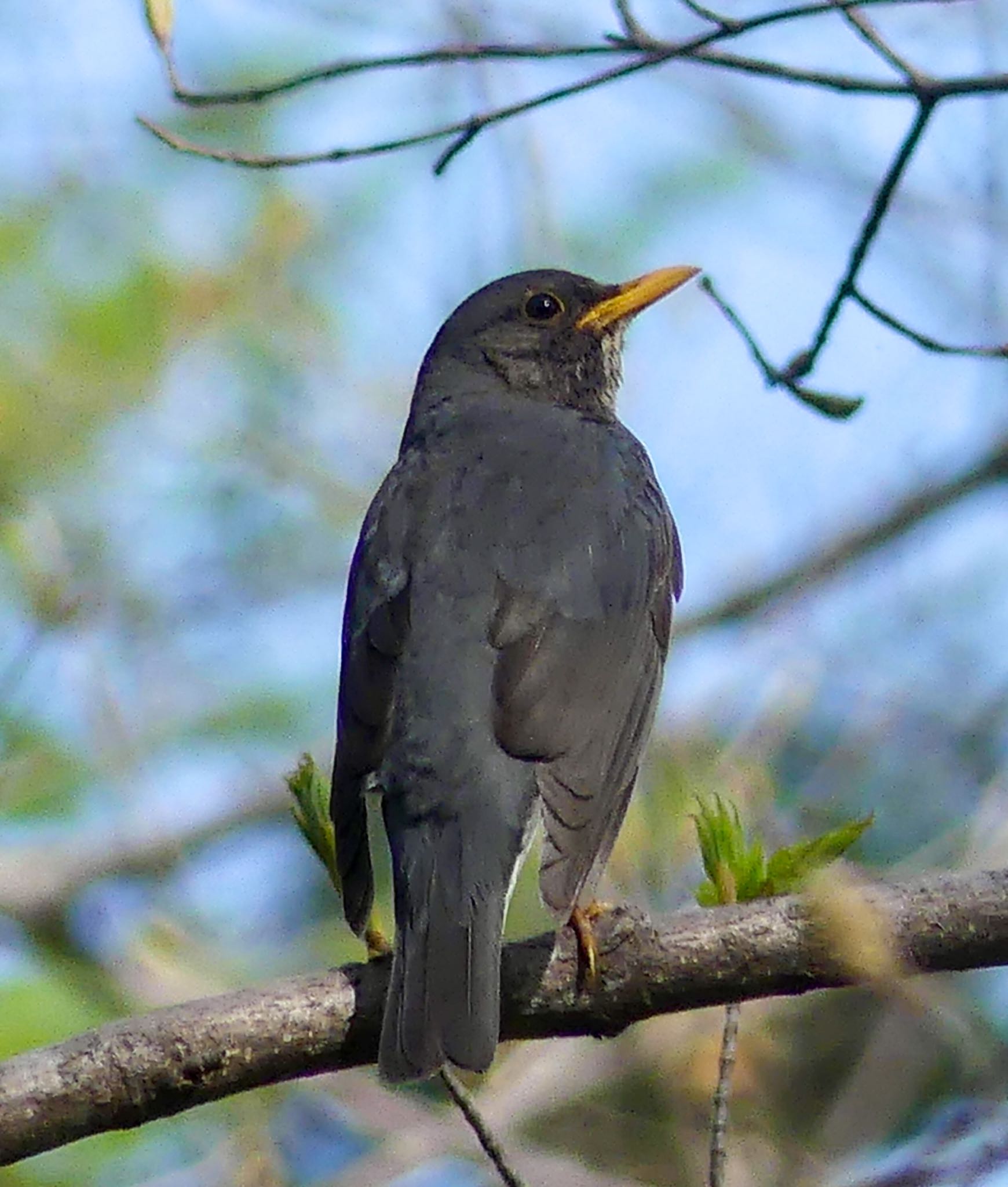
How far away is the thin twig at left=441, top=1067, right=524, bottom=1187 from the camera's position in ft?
12.8

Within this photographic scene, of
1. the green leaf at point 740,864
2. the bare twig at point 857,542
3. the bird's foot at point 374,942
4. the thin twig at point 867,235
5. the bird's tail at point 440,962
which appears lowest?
the bare twig at point 857,542

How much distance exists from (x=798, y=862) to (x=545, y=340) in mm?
3166

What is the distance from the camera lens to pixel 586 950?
4.53m

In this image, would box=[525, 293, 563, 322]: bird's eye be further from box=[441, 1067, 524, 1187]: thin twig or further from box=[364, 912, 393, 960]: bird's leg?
box=[441, 1067, 524, 1187]: thin twig

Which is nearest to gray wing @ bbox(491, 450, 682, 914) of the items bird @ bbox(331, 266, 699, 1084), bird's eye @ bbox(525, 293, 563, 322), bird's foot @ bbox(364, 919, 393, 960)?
bird @ bbox(331, 266, 699, 1084)

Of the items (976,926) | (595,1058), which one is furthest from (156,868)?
(976,926)

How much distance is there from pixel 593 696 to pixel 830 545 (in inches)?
191

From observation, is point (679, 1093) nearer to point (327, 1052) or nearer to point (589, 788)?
point (589, 788)

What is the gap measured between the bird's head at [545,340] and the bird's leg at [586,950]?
9.20 feet

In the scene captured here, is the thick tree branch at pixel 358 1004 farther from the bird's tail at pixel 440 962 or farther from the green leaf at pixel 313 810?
the green leaf at pixel 313 810

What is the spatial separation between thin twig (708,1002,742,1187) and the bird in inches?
21.1

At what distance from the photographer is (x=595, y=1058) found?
25.4 ft

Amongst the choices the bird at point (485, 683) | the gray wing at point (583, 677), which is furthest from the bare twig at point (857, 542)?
the gray wing at point (583, 677)

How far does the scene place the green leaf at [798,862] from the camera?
4.41m
